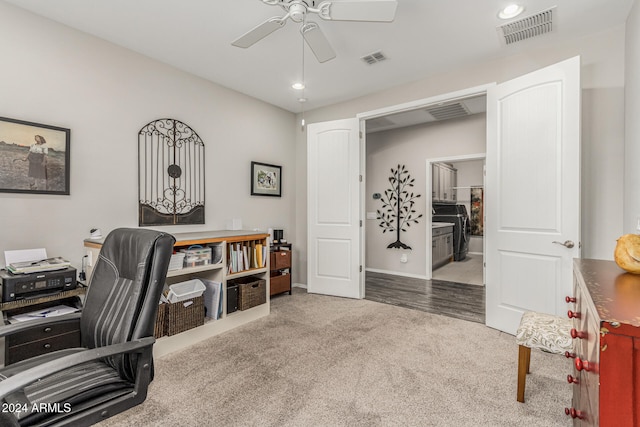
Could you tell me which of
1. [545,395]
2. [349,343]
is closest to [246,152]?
[349,343]

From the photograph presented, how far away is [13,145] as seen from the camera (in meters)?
2.29

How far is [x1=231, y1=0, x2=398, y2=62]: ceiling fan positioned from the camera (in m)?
1.84

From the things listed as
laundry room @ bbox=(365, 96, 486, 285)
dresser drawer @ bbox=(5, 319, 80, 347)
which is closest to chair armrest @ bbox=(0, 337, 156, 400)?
dresser drawer @ bbox=(5, 319, 80, 347)

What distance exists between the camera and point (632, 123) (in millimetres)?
2242

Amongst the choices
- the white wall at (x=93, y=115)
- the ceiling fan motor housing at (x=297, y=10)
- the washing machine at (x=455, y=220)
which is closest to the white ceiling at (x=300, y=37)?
the white wall at (x=93, y=115)

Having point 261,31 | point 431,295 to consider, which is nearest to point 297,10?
point 261,31

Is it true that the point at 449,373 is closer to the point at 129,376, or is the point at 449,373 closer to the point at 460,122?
the point at 129,376

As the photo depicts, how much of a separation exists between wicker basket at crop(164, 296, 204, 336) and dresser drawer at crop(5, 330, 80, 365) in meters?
0.60

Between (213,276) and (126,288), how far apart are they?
1.64 meters

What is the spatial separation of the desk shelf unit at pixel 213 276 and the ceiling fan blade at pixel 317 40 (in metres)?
1.83

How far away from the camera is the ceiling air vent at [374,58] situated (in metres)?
3.08

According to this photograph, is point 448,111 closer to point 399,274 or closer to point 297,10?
point 399,274

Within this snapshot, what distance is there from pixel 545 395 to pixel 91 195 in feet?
12.1

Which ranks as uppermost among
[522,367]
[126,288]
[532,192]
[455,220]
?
[532,192]
